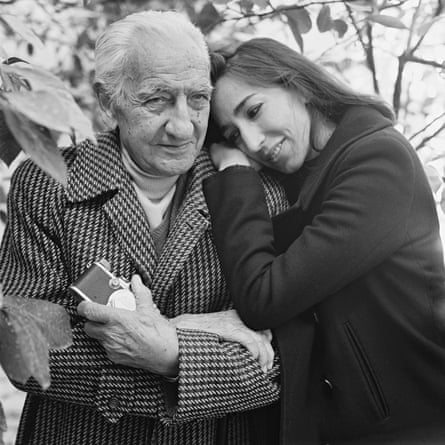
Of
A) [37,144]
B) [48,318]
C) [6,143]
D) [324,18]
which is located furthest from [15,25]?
[324,18]

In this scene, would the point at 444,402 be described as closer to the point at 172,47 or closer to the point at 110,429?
the point at 110,429

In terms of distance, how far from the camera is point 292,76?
2023 millimetres

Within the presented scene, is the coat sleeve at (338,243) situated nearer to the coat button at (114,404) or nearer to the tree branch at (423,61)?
the coat button at (114,404)

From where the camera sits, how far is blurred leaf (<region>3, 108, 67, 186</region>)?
3.10 feet

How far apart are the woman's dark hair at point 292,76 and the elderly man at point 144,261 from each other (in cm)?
11

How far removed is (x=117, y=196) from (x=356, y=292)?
612 mm

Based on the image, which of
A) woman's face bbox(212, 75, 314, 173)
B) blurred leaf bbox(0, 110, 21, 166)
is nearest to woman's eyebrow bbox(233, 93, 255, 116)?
woman's face bbox(212, 75, 314, 173)

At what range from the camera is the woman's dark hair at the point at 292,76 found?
2.01m

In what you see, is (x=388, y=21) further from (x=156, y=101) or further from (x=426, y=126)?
(x=156, y=101)

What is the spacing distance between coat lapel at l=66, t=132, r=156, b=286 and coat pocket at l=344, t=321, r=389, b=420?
0.48 meters

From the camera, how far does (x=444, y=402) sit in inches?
73.2

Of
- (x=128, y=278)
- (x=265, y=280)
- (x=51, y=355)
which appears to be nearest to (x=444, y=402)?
(x=265, y=280)

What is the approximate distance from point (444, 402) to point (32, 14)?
219 centimetres

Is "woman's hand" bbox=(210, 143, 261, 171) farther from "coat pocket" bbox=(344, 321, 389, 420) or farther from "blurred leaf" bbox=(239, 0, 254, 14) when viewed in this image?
"blurred leaf" bbox=(239, 0, 254, 14)
